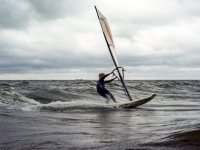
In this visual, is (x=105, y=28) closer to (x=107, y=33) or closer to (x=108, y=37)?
(x=107, y=33)

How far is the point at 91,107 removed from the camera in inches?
727

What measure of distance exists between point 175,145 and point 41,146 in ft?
8.65

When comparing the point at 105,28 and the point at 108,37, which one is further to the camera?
the point at 105,28

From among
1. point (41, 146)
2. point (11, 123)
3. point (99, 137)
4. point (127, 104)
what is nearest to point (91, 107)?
point (127, 104)

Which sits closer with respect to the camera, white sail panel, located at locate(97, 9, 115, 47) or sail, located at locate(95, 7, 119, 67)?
sail, located at locate(95, 7, 119, 67)

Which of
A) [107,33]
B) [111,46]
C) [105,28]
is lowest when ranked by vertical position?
[111,46]

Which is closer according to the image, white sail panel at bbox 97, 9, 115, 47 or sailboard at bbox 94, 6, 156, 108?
sailboard at bbox 94, 6, 156, 108

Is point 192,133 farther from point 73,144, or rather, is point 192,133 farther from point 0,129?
point 0,129

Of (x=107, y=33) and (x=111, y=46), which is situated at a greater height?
(x=107, y=33)

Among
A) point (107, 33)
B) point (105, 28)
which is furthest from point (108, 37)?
point (105, 28)

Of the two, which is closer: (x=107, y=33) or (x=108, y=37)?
(x=108, y=37)

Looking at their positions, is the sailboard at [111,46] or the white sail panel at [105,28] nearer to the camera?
the sailboard at [111,46]

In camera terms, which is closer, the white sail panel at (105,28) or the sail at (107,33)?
the sail at (107,33)

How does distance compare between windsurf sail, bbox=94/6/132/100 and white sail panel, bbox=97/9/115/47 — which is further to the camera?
white sail panel, bbox=97/9/115/47
